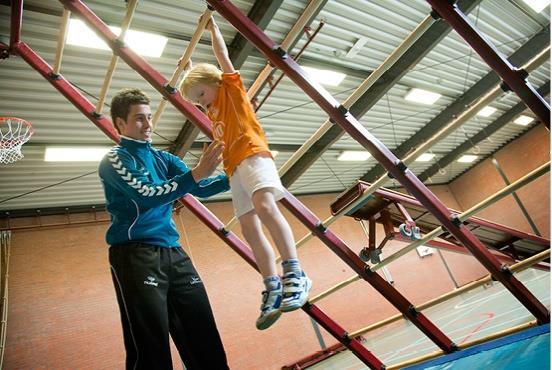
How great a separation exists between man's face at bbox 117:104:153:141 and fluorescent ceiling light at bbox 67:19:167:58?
3539 mm

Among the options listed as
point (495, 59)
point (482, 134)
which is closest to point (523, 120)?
point (482, 134)

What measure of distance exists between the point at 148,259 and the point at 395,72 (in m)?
6.56

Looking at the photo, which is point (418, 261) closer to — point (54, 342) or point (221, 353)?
point (54, 342)

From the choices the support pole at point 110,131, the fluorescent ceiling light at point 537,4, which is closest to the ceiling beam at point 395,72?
the fluorescent ceiling light at point 537,4

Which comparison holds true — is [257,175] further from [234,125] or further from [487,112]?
[487,112]

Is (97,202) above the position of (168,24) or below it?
below

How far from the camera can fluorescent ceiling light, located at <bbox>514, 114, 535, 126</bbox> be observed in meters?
12.3

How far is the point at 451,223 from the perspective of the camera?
266 centimetres

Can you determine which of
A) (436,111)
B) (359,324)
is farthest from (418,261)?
(436,111)

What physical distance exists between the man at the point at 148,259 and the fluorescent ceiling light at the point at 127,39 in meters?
3.67

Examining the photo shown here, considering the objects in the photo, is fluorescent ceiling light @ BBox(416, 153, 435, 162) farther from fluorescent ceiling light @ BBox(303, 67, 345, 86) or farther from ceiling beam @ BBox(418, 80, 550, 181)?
fluorescent ceiling light @ BBox(303, 67, 345, 86)

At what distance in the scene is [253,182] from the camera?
5.33 feet

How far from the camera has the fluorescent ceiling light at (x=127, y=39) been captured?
→ 4.64m

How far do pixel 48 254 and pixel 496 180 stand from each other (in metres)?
14.7
